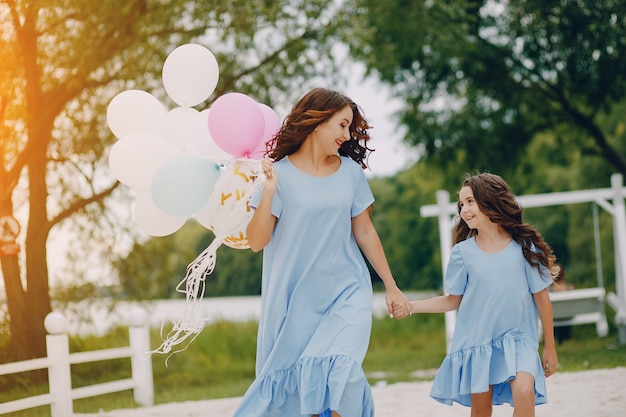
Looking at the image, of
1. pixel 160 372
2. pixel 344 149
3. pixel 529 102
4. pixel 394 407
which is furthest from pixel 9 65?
pixel 529 102

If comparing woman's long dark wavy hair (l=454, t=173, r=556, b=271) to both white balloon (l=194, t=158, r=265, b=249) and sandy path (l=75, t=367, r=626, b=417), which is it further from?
sandy path (l=75, t=367, r=626, b=417)

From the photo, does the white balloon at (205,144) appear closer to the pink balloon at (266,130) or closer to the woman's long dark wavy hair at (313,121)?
the pink balloon at (266,130)

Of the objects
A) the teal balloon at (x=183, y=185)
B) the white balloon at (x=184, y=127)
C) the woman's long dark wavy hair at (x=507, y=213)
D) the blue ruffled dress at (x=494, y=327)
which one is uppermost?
the white balloon at (x=184, y=127)

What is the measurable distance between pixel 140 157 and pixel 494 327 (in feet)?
6.68

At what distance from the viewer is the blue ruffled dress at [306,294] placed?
3814 mm

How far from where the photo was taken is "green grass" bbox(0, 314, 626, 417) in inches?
390

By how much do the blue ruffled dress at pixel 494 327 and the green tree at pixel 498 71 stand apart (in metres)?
9.78

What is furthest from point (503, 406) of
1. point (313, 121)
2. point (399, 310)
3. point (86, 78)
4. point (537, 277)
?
point (86, 78)

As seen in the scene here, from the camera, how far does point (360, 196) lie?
4.14 metres

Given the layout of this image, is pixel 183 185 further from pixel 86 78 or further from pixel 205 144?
pixel 86 78

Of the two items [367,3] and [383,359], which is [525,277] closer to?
[367,3]

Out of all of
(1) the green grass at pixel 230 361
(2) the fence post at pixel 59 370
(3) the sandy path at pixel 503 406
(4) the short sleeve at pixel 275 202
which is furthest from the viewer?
(1) the green grass at pixel 230 361

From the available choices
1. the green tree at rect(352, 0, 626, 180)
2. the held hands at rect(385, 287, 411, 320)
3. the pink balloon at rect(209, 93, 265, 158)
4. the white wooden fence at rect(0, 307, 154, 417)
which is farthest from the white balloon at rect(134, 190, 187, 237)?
the green tree at rect(352, 0, 626, 180)

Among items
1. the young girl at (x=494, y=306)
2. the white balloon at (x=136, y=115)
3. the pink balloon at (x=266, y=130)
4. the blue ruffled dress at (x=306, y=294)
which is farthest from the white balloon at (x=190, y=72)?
the young girl at (x=494, y=306)
